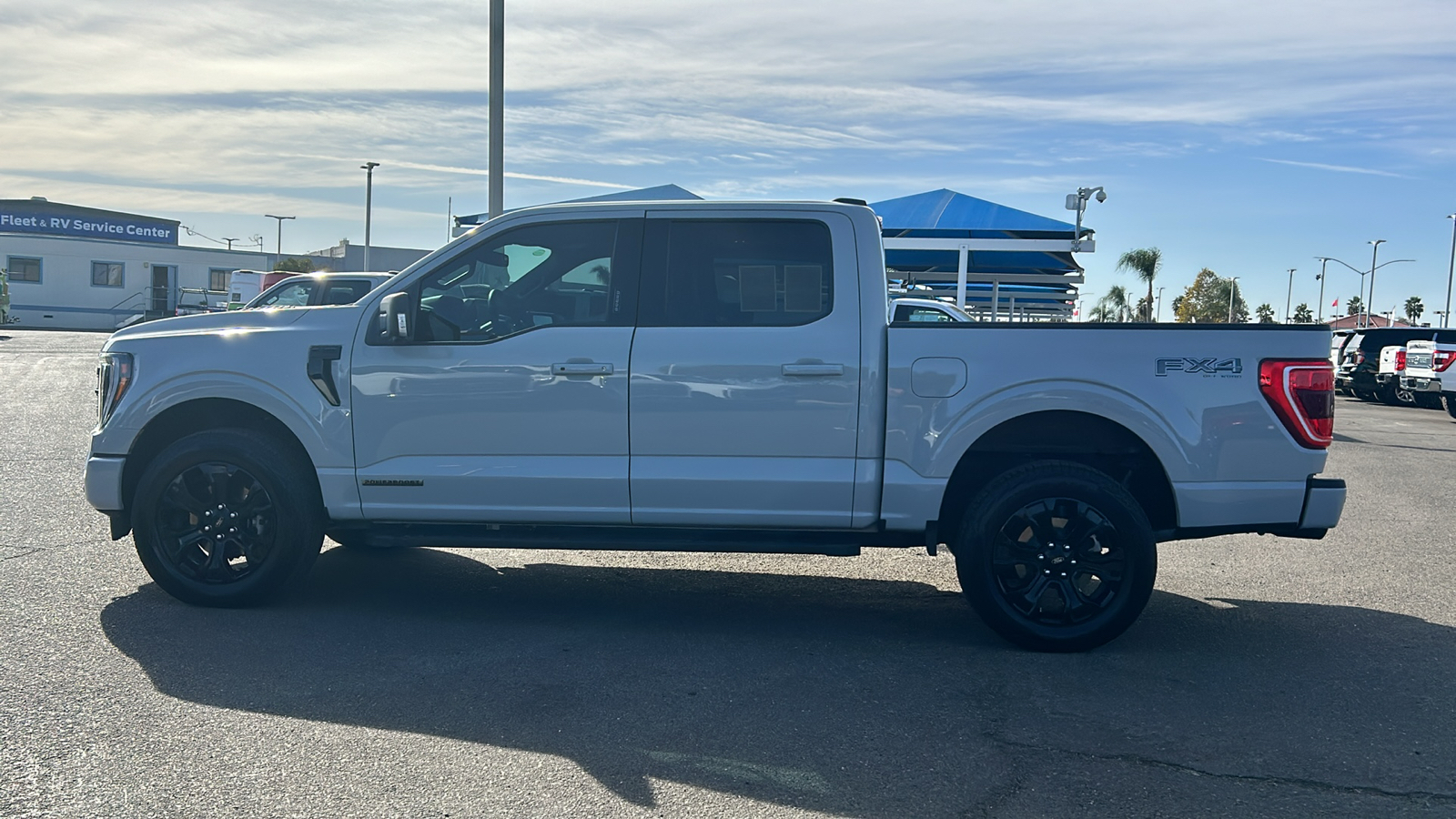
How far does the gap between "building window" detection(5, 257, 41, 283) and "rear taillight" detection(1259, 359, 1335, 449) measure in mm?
63596

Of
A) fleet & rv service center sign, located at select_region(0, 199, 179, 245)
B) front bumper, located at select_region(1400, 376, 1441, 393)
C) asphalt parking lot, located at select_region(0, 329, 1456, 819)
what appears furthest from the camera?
fleet & rv service center sign, located at select_region(0, 199, 179, 245)

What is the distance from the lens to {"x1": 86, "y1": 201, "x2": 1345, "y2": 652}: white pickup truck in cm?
540

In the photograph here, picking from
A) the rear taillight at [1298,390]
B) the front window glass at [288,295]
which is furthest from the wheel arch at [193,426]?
the front window glass at [288,295]

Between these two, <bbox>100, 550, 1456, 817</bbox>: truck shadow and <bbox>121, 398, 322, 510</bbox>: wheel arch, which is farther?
<bbox>121, 398, 322, 510</bbox>: wheel arch

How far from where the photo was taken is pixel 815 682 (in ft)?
16.2

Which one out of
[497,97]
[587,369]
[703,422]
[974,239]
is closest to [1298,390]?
[703,422]

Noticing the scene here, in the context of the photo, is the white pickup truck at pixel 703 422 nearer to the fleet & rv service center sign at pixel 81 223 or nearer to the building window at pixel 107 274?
the building window at pixel 107 274

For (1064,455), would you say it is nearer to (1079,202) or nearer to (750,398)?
(750,398)

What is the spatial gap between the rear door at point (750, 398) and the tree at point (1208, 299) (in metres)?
93.0

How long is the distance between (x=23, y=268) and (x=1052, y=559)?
209 feet

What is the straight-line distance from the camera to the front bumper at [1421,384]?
22.2m

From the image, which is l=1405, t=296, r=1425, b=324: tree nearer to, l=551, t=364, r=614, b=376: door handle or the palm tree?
the palm tree

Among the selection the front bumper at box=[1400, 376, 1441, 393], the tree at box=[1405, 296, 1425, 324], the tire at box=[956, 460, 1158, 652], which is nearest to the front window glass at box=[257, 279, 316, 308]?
the tire at box=[956, 460, 1158, 652]

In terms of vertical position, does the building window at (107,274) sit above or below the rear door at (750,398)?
above
